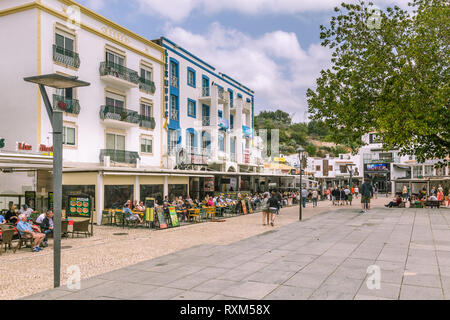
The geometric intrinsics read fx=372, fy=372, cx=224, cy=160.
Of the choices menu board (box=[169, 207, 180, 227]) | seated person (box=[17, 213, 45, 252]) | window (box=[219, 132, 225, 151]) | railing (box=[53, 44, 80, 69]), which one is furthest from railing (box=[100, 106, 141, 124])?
window (box=[219, 132, 225, 151])

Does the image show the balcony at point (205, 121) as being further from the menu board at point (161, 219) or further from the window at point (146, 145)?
the menu board at point (161, 219)

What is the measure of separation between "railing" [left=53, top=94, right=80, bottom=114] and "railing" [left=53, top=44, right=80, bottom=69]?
1.97 meters

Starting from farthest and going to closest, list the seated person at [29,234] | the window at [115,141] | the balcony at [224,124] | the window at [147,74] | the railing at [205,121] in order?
the balcony at [224,124] → the railing at [205,121] → the window at [147,74] → the window at [115,141] → the seated person at [29,234]

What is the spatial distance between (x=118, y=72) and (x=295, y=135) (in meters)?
81.9

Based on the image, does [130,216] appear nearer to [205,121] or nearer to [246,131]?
[205,121]

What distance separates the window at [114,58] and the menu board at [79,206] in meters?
9.91

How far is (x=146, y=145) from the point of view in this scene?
2597 centimetres

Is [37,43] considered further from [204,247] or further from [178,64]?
[204,247]

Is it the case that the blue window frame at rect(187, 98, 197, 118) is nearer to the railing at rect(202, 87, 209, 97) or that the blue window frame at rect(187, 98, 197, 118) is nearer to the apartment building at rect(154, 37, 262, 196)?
the apartment building at rect(154, 37, 262, 196)

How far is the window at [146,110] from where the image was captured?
1022 inches

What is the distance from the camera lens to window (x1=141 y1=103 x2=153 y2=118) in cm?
2597

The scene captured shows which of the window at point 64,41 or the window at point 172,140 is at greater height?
the window at point 64,41

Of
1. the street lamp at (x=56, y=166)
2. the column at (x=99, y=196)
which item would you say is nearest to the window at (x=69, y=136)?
the column at (x=99, y=196)

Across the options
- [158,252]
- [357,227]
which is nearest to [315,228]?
[357,227]
